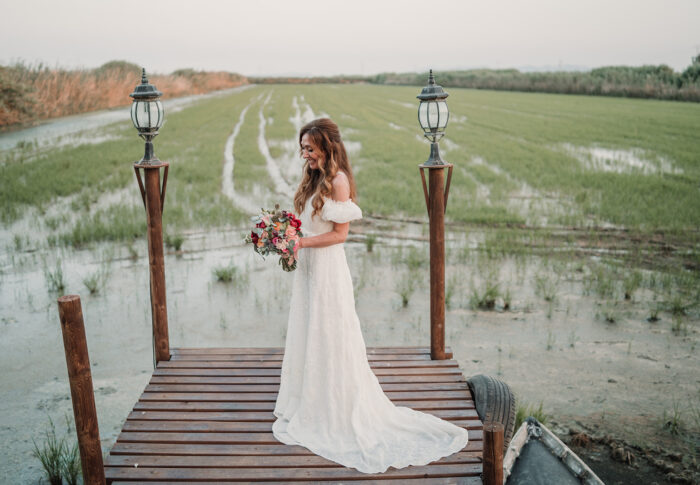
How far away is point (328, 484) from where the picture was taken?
3889 millimetres

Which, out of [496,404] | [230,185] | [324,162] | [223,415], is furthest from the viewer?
[230,185]

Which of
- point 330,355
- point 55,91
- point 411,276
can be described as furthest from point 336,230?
point 55,91

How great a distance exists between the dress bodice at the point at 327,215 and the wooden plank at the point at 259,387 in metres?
1.37

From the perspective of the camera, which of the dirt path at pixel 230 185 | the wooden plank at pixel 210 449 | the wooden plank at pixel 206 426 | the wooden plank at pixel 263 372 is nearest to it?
the wooden plank at pixel 210 449

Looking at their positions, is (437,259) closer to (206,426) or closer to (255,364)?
(255,364)

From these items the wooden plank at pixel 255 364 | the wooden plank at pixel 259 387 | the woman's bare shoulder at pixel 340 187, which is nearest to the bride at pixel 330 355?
the woman's bare shoulder at pixel 340 187

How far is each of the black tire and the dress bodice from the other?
1.64m

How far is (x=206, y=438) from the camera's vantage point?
4.36 metres

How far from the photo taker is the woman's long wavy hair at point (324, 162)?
425 cm

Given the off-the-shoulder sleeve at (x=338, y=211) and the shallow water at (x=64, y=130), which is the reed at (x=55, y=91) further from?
the off-the-shoulder sleeve at (x=338, y=211)

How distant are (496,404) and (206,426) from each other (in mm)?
2029

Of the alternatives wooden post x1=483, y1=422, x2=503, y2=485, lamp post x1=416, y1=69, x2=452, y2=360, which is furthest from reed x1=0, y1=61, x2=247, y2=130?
wooden post x1=483, y1=422, x2=503, y2=485

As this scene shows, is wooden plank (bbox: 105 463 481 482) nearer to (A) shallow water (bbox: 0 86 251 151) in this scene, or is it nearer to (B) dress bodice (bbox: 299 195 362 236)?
(B) dress bodice (bbox: 299 195 362 236)

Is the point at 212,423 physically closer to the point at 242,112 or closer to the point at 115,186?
the point at 115,186
